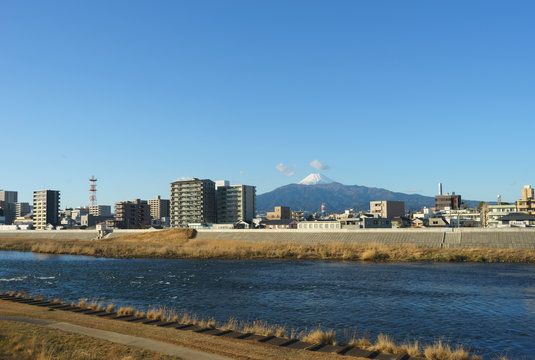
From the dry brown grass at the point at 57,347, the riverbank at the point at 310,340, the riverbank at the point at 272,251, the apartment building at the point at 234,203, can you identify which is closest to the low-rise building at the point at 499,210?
the riverbank at the point at 272,251

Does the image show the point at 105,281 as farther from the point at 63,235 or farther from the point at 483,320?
the point at 63,235

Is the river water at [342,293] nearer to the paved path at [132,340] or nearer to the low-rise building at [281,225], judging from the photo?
the paved path at [132,340]

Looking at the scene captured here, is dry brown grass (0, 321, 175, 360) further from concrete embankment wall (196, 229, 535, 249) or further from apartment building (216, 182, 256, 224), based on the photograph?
apartment building (216, 182, 256, 224)

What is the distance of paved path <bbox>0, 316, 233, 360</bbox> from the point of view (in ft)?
56.8

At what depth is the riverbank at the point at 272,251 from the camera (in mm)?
65938

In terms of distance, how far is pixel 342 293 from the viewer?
3931cm

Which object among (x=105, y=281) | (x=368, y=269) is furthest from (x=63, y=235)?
(x=368, y=269)

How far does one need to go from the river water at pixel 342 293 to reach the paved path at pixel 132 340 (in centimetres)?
1027

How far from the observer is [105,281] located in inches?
1962

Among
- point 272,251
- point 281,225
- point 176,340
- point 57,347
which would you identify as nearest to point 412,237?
point 272,251

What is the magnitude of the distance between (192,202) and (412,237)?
122 m

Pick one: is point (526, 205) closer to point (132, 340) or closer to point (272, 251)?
point (272, 251)

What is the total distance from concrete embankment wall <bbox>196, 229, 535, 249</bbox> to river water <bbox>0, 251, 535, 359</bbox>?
14440 millimetres

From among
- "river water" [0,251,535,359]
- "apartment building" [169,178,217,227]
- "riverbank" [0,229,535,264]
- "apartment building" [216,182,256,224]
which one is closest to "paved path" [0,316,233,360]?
"river water" [0,251,535,359]
